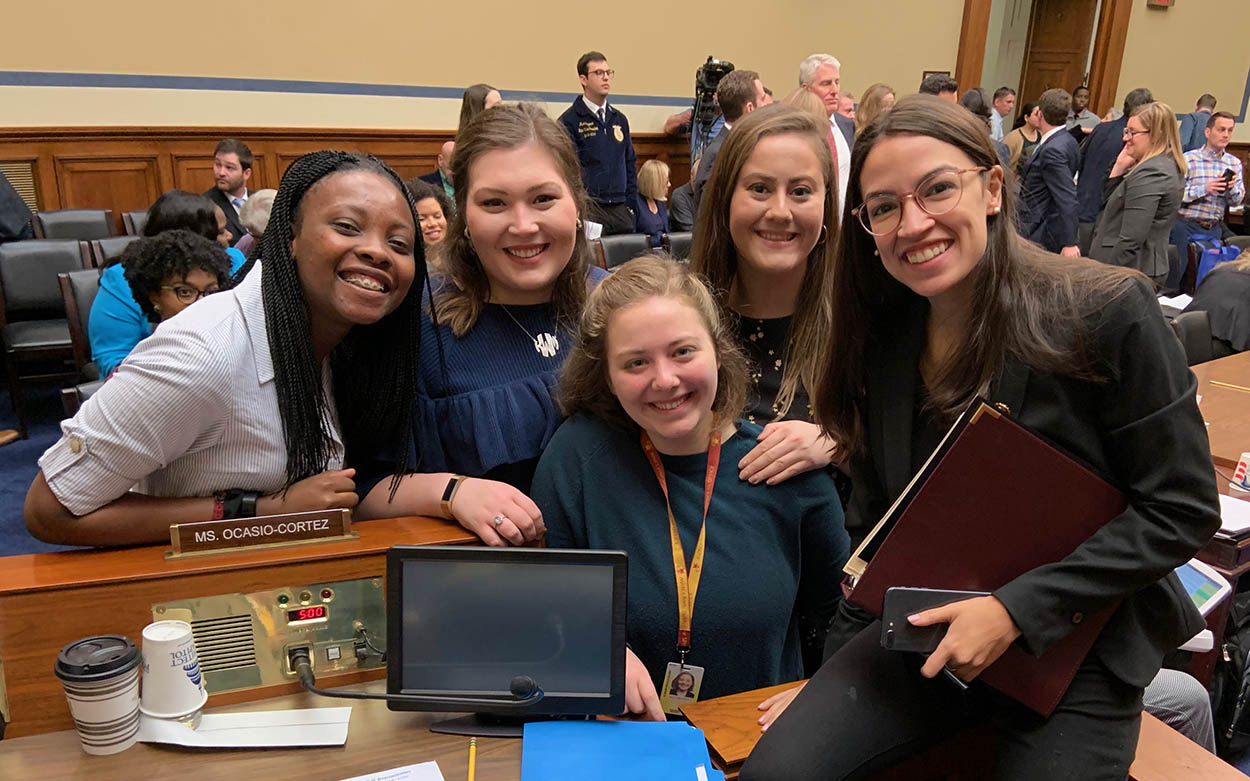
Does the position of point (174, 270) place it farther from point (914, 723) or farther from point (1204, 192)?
point (1204, 192)

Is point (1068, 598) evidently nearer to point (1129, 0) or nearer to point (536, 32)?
point (536, 32)

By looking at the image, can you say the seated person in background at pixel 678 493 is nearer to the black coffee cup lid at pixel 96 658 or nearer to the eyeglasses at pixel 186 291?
the black coffee cup lid at pixel 96 658

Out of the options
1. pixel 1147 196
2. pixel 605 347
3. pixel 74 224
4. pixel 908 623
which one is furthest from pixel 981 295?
pixel 74 224

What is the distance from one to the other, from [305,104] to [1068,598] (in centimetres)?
724

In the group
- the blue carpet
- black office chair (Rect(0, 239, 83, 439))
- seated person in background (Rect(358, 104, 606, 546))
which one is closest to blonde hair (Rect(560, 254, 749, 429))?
seated person in background (Rect(358, 104, 606, 546))

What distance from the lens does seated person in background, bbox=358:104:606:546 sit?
1662 mm

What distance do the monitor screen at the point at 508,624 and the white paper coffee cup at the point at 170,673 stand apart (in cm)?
26

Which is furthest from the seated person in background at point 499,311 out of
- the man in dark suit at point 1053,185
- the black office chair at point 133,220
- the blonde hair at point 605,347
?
the man in dark suit at point 1053,185

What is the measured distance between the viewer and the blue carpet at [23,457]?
3554mm

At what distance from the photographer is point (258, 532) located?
1275 millimetres

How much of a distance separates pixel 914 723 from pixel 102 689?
1.17m

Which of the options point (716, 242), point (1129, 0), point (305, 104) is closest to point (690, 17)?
point (305, 104)

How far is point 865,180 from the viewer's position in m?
1.39

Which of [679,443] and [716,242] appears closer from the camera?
[679,443]
